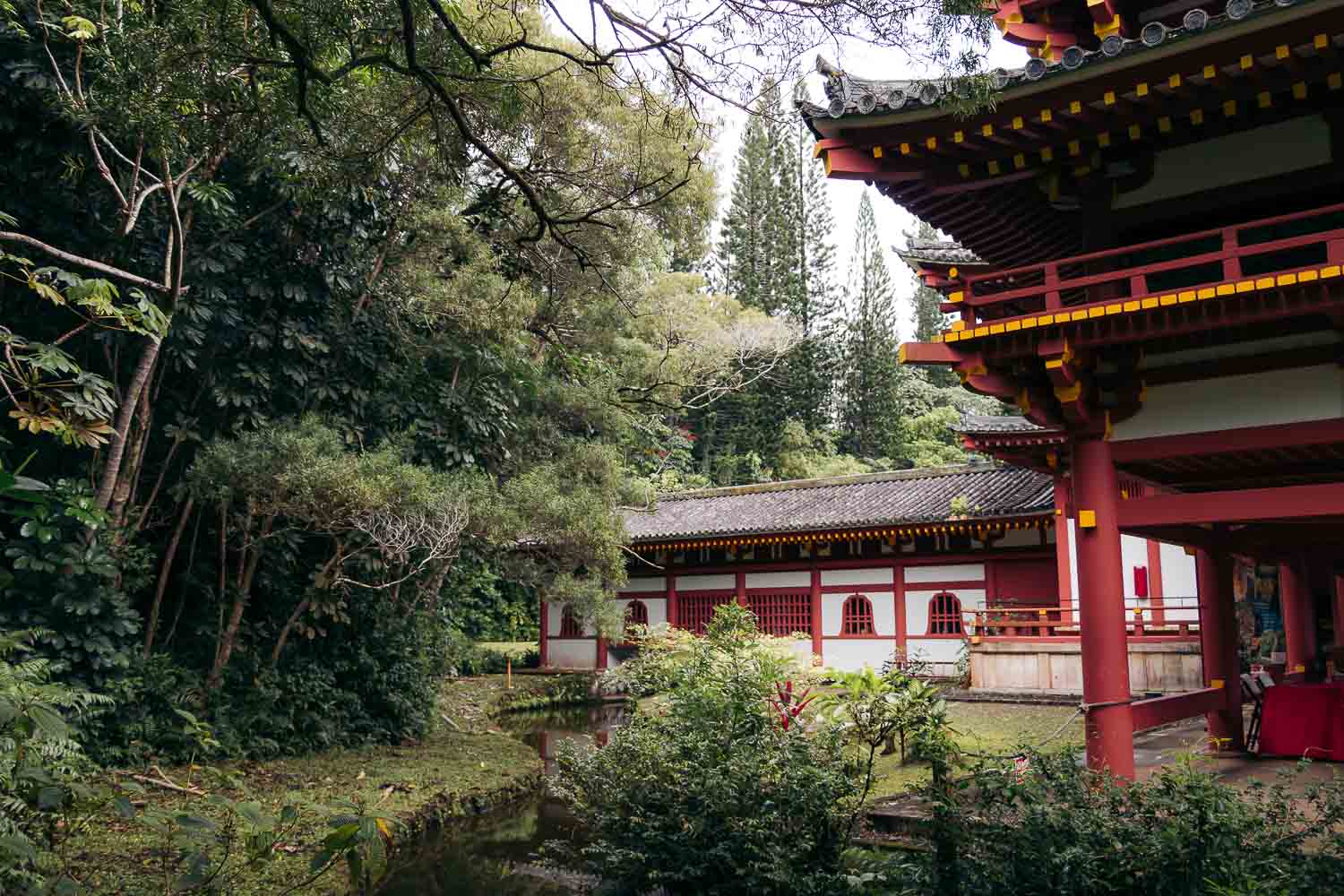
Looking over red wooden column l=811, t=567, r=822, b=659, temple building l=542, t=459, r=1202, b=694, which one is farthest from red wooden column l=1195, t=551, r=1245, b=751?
red wooden column l=811, t=567, r=822, b=659

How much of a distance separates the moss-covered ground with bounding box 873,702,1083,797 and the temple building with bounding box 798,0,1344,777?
2.99 metres

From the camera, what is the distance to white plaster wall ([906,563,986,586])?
18.1 metres

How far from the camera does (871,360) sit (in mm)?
38312

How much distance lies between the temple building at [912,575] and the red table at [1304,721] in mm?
5354

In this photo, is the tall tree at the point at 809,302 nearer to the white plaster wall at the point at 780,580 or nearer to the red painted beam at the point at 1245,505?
the white plaster wall at the point at 780,580

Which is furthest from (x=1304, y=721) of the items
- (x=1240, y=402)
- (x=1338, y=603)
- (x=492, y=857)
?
(x=1338, y=603)

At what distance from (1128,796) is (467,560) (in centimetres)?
1001

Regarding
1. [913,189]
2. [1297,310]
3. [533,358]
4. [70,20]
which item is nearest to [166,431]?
[70,20]

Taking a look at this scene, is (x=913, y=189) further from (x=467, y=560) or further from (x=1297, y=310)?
(x=467, y=560)

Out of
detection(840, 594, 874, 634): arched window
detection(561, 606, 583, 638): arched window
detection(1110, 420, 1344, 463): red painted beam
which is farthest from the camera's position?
detection(561, 606, 583, 638): arched window

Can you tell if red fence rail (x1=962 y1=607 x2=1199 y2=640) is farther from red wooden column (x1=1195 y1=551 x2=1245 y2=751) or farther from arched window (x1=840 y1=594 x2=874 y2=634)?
red wooden column (x1=1195 y1=551 x2=1245 y2=751)

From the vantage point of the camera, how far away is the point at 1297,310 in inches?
228

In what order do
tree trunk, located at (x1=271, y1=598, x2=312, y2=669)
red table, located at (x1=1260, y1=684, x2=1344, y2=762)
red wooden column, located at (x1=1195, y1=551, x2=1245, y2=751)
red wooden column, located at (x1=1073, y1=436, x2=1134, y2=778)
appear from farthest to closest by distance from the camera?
tree trunk, located at (x1=271, y1=598, x2=312, y2=669), red wooden column, located at (x1=1195, y1=551, x2=1245, y2=751), red table, located at (x1=1260, y1=684, x2=1344, y2=762), red wooden column, located at (x1=1073, y1=436, x2=1134, y2=778)

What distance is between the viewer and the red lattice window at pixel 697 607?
2105 cm
